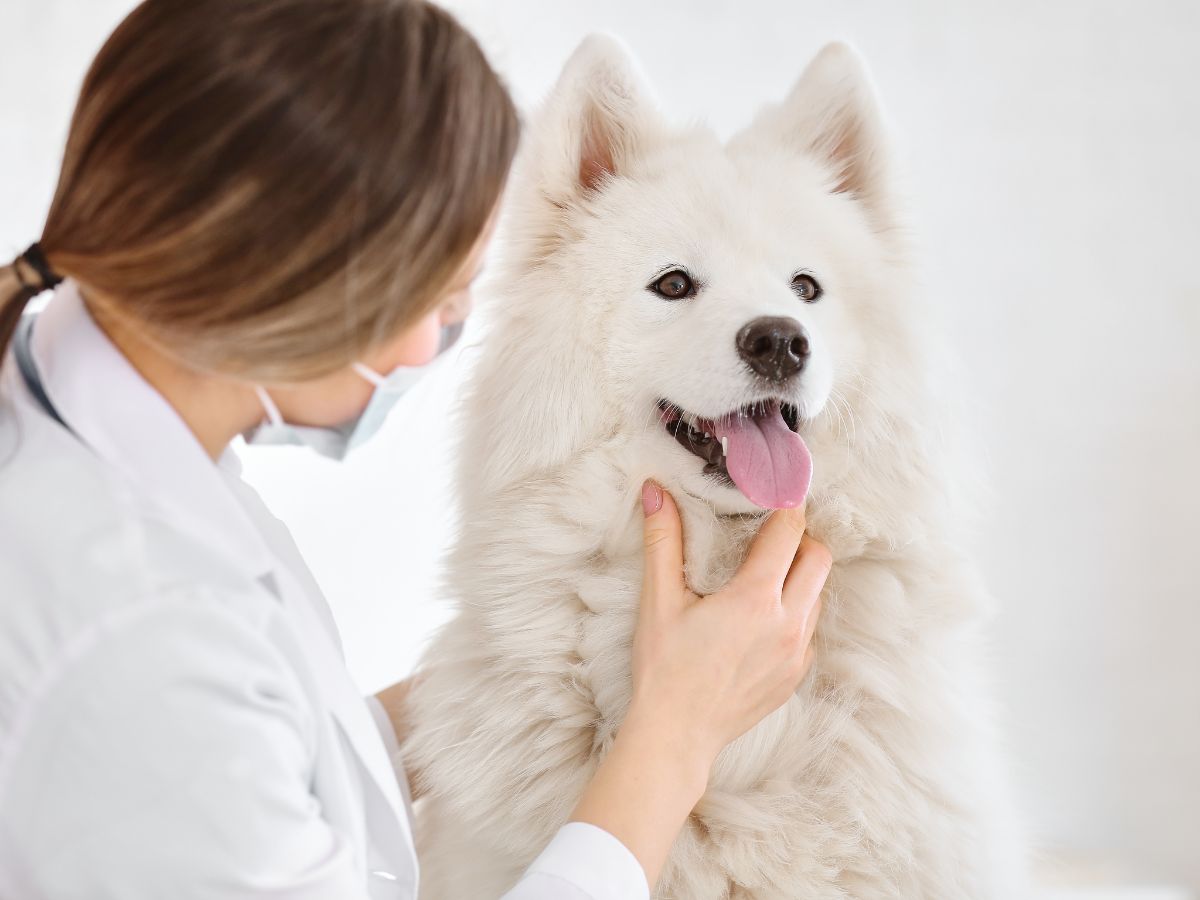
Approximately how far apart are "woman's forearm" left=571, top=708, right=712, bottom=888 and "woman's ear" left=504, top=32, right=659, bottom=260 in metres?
0.86

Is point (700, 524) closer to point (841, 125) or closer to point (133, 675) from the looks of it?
point (841, 125)

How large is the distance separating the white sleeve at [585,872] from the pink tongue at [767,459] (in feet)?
1.81

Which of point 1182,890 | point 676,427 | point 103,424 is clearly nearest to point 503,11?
point 676,427

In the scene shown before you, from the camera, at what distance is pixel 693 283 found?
5.52 ft

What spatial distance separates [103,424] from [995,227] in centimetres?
279

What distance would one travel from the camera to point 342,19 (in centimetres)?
106

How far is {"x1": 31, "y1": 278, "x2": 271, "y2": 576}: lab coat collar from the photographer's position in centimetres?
108

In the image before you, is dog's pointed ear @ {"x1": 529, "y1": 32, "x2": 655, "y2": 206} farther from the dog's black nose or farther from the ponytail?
the ponytail

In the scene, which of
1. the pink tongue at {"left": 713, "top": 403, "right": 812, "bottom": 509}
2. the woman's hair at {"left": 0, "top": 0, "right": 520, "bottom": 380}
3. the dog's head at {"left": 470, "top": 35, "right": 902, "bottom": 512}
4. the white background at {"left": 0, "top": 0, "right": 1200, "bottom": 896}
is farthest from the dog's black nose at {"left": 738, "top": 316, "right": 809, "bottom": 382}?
the white background at {"left": 0, "top": 0, "right": 1200, "bottom": 896}

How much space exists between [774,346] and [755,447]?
170mm

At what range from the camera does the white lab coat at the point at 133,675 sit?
95 cm

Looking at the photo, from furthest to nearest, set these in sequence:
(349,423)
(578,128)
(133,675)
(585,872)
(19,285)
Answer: (578,128) < (349,423) < (585,872) < (19,285) < (133,675)

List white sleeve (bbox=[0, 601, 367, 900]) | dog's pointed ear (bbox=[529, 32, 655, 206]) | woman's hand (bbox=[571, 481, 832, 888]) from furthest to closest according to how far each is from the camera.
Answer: dog's pointed ear (bbox=[529, 32, 655, 206]) → woman's hand (bbox=[571, 481, 832, 888]) → white sleeve (bbox=[0, 601, 367, 900])

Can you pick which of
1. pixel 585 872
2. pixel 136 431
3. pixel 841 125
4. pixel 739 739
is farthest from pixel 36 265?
pixel 841 125
